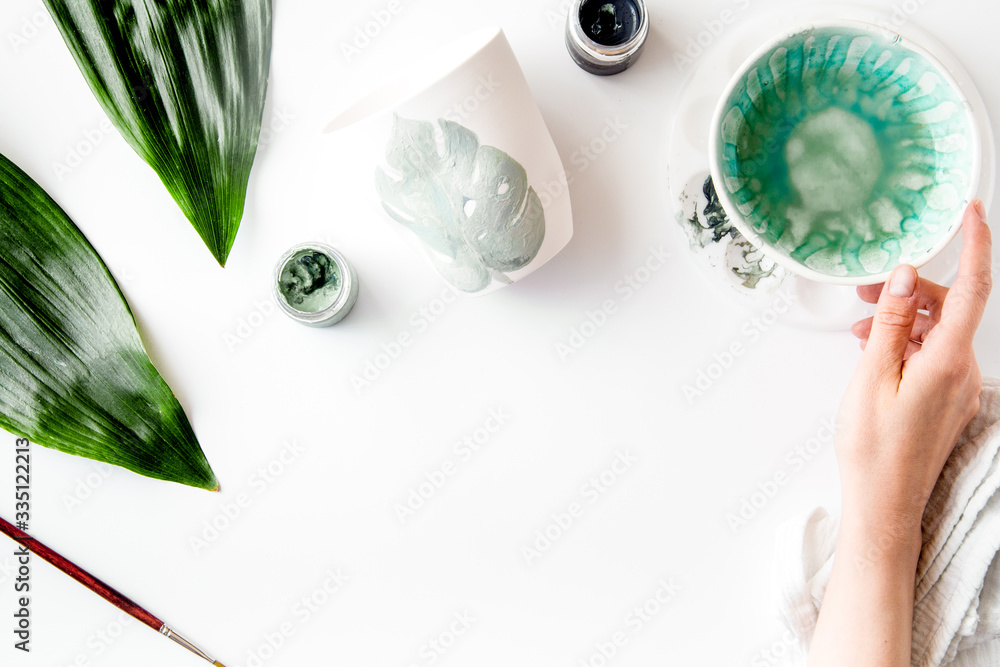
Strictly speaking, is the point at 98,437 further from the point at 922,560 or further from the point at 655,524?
the point at 922,560

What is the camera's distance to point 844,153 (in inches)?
24.9

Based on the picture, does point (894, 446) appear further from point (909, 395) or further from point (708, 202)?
point (708, 202)

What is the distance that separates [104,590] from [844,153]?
3.13ft

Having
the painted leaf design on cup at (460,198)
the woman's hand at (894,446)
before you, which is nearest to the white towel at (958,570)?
the woman's hand at (894,446)

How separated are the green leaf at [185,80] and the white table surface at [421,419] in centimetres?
3

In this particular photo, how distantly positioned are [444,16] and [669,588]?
27.6 inches

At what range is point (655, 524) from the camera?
0.73m

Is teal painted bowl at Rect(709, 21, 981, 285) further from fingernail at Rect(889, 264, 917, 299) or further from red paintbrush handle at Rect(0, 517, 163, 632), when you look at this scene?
red paintbrush handle at Rect(0, 517, 163, 632)

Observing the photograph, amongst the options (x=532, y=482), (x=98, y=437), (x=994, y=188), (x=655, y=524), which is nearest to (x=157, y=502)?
(x=98, y=437)

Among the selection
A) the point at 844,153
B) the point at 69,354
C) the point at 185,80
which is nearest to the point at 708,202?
the point at 844,153

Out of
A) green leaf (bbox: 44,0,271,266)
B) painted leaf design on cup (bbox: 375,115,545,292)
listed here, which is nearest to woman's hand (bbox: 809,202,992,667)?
painted leaf design on cup (bbox: 375,115,545,292)

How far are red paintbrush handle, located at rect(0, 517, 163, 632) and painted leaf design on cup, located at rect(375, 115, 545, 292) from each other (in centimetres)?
55

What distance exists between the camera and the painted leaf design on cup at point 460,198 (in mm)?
562

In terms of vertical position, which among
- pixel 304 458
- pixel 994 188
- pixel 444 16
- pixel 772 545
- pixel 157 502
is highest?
pixel 994 188
